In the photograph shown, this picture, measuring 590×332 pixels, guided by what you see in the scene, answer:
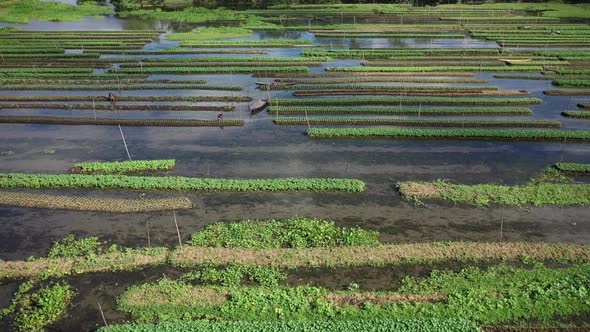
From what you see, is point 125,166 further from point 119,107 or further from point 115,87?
point 115,87

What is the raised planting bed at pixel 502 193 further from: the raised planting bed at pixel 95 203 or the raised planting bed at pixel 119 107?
the raised planting bed at pixel 119 107

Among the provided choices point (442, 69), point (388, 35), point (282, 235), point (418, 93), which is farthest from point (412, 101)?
point (388, 35)

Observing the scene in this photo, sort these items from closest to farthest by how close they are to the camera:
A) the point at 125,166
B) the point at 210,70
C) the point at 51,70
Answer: the point at 125,166 → the point at 210,70 → the point at 51,70

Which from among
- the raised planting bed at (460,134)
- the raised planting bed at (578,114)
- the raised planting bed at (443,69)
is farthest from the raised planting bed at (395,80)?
the raised planting bed at (460,134)

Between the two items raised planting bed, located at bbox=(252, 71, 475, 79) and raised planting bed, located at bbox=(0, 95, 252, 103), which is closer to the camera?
raised planting bed, located at bbox=(0, 95, 252, 103)

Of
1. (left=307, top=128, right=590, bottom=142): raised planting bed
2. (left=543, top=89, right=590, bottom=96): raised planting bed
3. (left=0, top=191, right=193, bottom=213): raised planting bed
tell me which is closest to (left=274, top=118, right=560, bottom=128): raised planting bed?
(left=307, top=128, right=590, bottom=142): raised planting bed

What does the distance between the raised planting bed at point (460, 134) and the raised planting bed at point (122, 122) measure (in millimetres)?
6310

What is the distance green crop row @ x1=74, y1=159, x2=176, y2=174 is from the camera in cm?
2314

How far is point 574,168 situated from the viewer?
2242 centimetres

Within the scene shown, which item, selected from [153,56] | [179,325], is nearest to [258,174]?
[179,325]

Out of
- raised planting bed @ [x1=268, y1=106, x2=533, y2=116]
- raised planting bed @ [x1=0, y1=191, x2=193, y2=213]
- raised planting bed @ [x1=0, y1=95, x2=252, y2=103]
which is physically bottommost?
raised planting bed @ [x1=0, y1=191, x2=193, y2=213]

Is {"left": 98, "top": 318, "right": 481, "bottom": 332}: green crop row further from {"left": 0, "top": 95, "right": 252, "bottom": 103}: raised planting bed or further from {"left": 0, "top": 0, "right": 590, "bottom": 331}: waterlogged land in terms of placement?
{"left": 0, "top": 95, "right": 252, "bottom": 103}: raised planting bed

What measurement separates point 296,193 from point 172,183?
19.3 ft

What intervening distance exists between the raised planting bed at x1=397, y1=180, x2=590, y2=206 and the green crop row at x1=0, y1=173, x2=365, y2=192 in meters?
2.65
